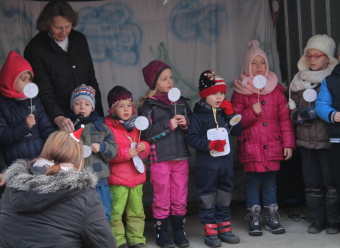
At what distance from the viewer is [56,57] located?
4953 millimetres

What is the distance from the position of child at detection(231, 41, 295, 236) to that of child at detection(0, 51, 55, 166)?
1.80 meters

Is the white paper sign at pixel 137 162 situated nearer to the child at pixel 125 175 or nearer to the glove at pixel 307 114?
the child at pixel 125 175

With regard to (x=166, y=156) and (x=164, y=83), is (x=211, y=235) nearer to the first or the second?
(x=166, y=156)

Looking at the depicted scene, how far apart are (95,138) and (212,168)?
1045 millimetres

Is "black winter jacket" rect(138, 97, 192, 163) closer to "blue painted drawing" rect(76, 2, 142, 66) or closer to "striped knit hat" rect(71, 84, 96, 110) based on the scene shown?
"striped knit hat" rect(71, 84, 96, 110)

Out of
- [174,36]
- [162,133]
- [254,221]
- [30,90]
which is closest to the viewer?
[30,90]

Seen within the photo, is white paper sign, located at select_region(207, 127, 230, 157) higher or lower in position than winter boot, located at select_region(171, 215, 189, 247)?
higher

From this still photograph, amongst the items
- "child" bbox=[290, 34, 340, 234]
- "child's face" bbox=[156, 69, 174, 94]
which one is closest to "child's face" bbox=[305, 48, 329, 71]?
"child" bbox=[290, 34, 340, 234]

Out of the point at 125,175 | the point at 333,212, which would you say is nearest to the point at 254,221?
the point at 333,212

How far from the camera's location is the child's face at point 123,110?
4969 mm

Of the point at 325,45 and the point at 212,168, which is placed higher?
the point at 325,45

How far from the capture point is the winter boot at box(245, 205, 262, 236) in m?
5.33

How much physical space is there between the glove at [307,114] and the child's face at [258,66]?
0.58 m

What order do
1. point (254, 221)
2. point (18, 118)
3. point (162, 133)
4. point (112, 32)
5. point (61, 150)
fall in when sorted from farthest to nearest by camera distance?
point (112, 32)
point (254, 221)
point (162, 133)
point (18, 118)
point (61, 150)
